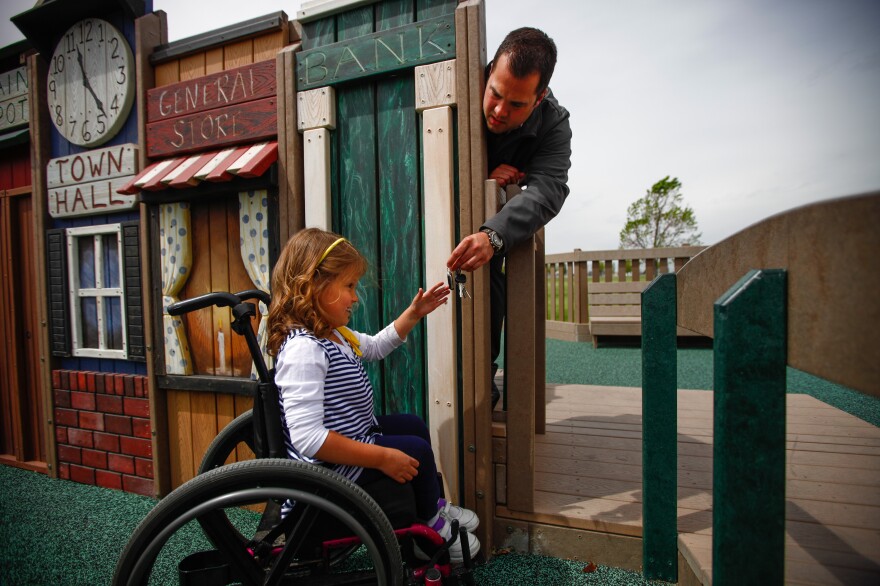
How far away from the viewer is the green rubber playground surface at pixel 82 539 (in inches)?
63.1

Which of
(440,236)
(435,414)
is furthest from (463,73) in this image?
(435,414)

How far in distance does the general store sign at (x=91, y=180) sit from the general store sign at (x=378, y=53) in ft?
3.82

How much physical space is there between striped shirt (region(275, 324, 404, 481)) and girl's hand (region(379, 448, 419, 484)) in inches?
4.0

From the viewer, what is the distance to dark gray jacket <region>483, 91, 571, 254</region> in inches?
65.2

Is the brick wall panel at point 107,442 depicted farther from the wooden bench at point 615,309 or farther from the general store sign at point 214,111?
the wooden bench at point 615,309

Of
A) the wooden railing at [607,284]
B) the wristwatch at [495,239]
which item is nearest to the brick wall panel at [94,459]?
the wristwatch at [495,239]

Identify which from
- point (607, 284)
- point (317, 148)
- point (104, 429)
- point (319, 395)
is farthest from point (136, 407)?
point (607, 284)

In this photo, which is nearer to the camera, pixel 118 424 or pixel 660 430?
pixel 660 430

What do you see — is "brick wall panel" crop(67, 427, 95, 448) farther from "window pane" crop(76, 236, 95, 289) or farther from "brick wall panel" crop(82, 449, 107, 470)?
"window pane" crop(76, 236, 95, 289)

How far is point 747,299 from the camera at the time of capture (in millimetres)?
625

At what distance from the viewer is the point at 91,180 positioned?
2.50 metres

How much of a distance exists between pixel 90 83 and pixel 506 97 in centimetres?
244

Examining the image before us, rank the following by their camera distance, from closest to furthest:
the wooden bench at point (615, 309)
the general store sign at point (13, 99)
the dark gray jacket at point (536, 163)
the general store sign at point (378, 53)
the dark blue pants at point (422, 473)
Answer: the dark blue pants at point (422, 473), the dark gray jacket at point (536, 163), the general store sign at point (378, 53), the general store sign at point (13, 99), the wooden bench at point (615, 309)

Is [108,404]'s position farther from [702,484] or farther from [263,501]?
[702,484]
